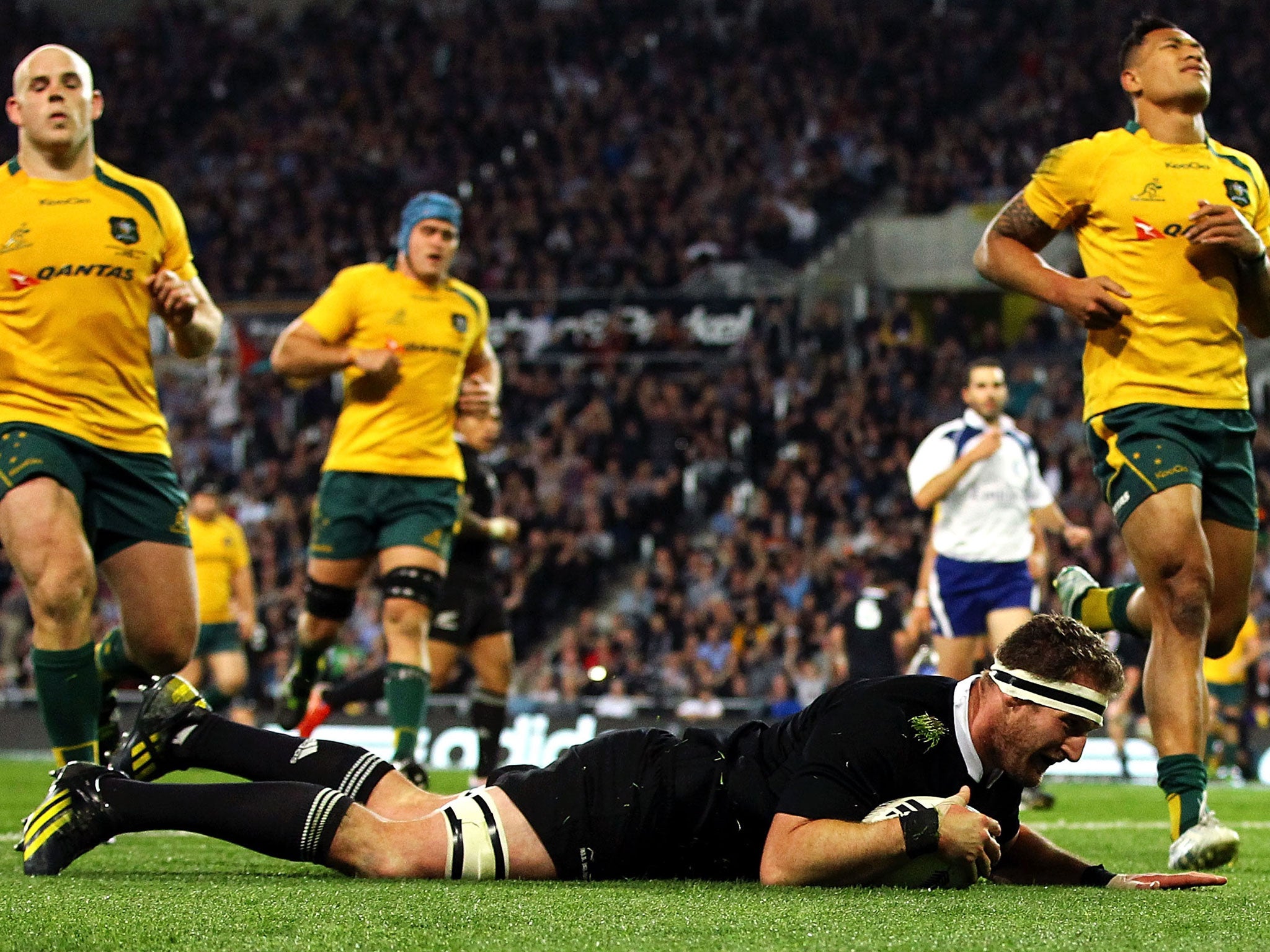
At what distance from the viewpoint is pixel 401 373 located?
26.3 ft

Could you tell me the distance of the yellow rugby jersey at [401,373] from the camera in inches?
313

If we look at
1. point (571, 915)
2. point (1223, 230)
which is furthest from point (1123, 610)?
point (571, 915)

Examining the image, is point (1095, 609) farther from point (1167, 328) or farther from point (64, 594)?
point (64, 594)

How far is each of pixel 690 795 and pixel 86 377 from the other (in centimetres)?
255

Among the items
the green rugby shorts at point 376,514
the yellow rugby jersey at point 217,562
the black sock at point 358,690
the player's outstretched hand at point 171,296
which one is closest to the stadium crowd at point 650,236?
the yellow rugby jersey at point 217,562

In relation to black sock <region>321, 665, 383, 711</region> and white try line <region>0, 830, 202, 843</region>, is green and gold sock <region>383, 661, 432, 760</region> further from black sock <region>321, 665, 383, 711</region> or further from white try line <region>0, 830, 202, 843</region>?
black sock <region>321, 665, 383, 711</region>

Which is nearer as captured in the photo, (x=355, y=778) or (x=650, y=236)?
(x=355, y=778)

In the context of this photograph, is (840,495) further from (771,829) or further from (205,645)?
(771,829)

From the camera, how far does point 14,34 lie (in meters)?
31.3

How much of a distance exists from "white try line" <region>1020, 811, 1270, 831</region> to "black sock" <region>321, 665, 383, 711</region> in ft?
14.8

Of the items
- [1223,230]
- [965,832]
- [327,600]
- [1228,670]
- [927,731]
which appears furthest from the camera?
[1228,670]

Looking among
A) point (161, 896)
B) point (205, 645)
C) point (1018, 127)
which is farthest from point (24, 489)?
point (1018, 127)

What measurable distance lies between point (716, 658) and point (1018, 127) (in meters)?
10.6

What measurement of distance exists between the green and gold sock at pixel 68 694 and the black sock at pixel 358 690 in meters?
5.27
